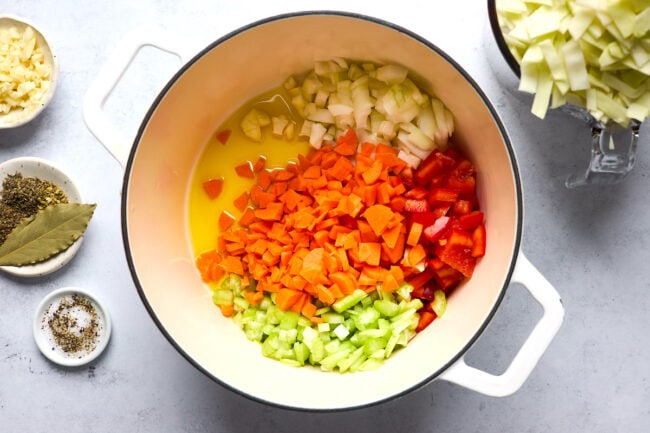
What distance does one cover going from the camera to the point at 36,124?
6.18 ft

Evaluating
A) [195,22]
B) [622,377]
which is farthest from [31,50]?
[622,377]

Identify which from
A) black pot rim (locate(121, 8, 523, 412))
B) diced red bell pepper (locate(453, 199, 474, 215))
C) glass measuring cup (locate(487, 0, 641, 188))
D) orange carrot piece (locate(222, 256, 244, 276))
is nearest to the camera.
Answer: black pot rim (locate(121, 8, 523, 412))

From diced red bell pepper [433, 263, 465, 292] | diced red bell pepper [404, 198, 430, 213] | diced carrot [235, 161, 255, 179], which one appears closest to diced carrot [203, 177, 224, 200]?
diced carrot [235, 161, 255, 179]

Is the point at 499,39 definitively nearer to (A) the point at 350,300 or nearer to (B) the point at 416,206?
(B) the point at 416,206

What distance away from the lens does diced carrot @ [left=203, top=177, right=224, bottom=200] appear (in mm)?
1853

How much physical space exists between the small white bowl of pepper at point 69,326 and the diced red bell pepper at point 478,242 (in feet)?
3.13

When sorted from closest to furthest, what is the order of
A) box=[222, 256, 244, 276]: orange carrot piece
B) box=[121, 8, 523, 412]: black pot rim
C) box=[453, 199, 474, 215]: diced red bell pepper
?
box=[121, 8, 523, 412]: black pot rim
box=[453, 199, 474, 215]: diced red bell pepper
box=[222, 256, 244, 276]: orange carrot piece

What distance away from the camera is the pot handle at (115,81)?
1539 mm

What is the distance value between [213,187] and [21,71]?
0.57 metres

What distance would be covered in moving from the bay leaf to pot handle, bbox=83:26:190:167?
32cm

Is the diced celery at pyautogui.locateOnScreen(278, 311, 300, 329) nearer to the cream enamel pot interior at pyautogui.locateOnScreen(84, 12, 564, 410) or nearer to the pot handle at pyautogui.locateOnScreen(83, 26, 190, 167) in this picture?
the cream enamel pot interior at pyautogui.locateOnScreen(84, 12, 564, 410)

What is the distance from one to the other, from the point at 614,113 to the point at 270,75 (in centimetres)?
83

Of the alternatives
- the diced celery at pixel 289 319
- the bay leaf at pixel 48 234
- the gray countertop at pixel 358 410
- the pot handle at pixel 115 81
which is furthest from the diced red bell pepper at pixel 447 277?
the bay leaf at pixel 48 234

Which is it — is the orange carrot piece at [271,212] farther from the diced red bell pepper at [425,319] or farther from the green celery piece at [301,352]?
the diced red bell pepper at [425,319]
